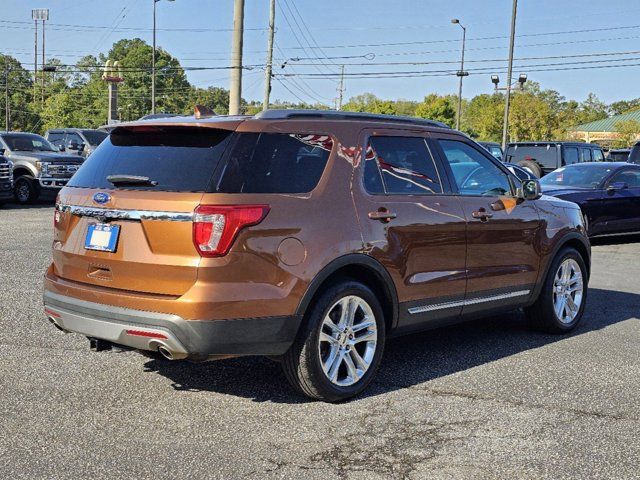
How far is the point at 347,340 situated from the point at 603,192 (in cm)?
1081

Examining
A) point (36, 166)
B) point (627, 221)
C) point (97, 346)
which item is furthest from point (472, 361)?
point (36, 166)

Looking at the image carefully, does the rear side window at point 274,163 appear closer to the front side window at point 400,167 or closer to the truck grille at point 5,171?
the front side window at point 400,167

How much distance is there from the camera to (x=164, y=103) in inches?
4683

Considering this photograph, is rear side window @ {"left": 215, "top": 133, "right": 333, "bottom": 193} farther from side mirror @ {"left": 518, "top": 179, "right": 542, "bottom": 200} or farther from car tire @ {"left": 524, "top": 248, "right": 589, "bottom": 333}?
car tire @ {"left": 524, "top": 248, "right": 589, "bottom": 333}

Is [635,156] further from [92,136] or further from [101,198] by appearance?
[101,198]

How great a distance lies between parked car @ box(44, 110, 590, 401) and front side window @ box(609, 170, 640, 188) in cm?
992

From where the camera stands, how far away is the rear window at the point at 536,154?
22.2 metres

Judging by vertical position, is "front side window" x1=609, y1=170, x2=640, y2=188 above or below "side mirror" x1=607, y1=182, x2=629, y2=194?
above

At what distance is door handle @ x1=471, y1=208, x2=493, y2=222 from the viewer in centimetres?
590

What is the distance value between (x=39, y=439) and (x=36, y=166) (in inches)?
708

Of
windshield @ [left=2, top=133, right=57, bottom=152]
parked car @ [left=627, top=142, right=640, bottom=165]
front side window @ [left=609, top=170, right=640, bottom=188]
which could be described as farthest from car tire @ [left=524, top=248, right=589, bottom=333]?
windshield @ [left=2, top=133, right=57, bottom=152]

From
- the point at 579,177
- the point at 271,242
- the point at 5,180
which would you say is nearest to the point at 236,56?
the point at 5,180

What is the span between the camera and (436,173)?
5727 millimetres

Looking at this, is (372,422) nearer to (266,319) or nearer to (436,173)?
(266,319)
